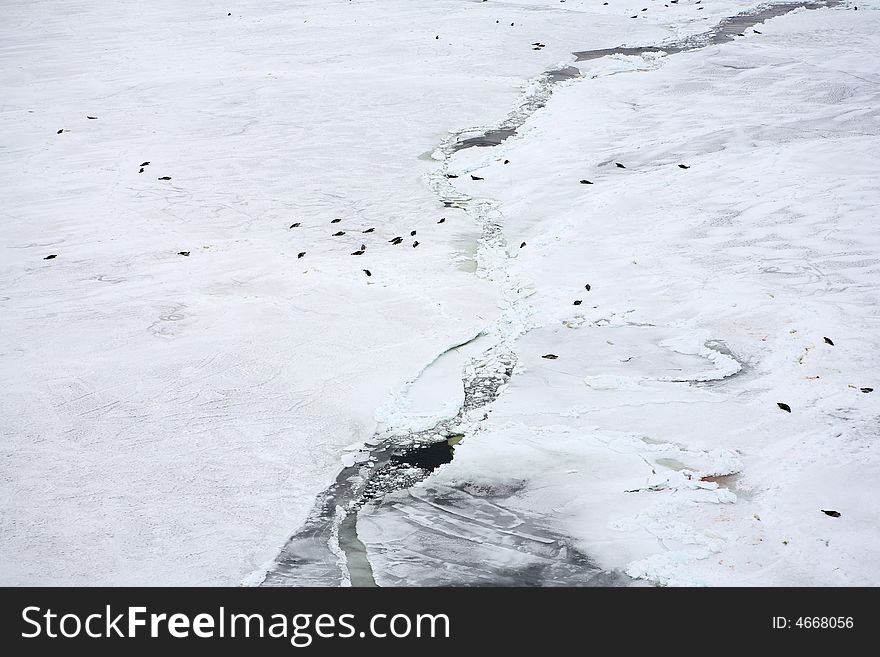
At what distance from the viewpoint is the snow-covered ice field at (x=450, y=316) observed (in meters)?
2.63

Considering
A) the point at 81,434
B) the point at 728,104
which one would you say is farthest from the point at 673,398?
the point at 728,104

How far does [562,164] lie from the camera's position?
579 cm

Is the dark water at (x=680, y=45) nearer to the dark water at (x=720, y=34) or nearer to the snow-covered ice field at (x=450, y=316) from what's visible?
the dark water at (x=720, y=34)

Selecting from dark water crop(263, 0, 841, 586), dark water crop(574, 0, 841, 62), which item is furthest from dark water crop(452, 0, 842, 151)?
dark water crop(263, 0, 841, 586)

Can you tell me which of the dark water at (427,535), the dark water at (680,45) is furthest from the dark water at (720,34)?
the dark water at (427,535)

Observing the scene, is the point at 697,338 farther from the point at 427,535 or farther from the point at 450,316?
the point at 427,535

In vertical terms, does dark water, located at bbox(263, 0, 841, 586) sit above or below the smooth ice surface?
below

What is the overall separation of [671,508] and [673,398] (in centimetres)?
72

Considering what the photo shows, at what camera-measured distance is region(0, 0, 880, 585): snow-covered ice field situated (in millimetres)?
2629

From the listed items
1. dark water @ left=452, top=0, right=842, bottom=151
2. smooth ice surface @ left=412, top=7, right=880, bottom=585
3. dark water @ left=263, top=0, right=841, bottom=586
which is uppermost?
dark water @ left=452, top=0, right=842, bottom=151

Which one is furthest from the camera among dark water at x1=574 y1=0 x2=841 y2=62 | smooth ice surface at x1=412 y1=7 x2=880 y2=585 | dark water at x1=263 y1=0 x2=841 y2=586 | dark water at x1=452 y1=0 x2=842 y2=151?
dark water at x1=574 y1=0 x2=841 y2=62

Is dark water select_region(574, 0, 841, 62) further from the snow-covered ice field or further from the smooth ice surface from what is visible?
the smooth ice surface

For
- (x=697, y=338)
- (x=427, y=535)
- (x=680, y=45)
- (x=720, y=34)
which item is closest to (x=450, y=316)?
(x=697, y=338)

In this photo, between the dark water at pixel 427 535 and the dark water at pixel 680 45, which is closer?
the dark water at pixel 427 535
